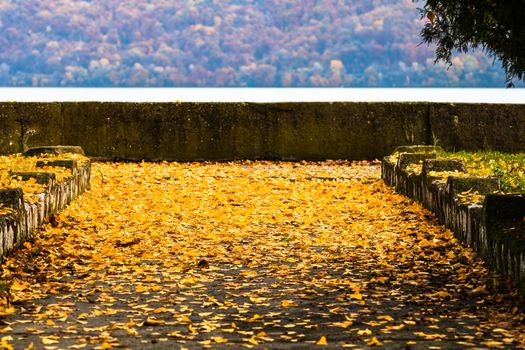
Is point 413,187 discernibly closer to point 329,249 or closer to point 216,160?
point 329,249

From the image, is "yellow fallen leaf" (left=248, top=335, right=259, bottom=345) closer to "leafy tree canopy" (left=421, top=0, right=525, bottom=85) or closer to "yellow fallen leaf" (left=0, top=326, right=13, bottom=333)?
"yellow fallen leaf" (left=0, top=326, right=13, bottom=333)

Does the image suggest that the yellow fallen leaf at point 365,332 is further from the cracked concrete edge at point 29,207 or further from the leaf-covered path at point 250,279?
the cracked concrete edge at point 29,207

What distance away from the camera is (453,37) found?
893cm

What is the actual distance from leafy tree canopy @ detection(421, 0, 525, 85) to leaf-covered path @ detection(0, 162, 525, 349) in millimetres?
1682

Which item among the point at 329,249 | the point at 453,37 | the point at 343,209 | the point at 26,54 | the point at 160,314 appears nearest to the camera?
the point at 160,314

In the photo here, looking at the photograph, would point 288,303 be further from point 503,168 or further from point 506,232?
point 503,168

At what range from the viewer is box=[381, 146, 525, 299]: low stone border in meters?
6.38

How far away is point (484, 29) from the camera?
7.51m

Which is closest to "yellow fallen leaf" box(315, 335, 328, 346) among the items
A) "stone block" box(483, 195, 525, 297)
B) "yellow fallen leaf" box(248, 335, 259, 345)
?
"yellow fallen leaf" box(248, 335, 259, 345)

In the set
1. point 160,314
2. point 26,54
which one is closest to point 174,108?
point 160,314

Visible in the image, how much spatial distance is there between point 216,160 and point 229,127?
2.09ft

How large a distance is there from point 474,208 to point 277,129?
9.30 m

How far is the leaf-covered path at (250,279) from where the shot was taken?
5352 mm

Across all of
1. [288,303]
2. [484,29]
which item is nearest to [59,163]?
[484,29]
